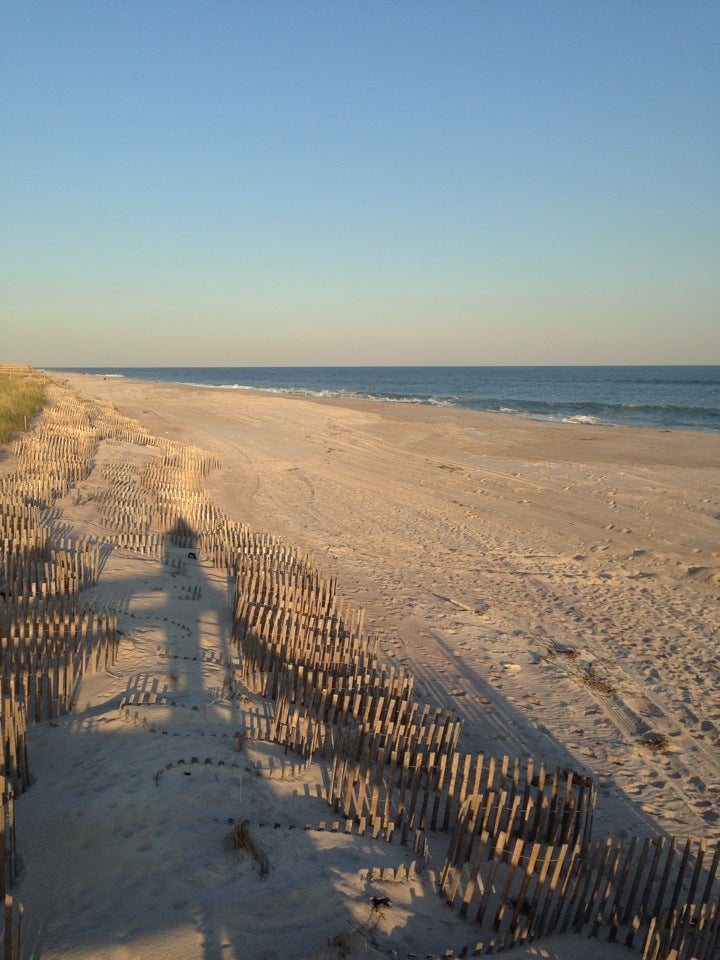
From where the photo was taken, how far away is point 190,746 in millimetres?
4441

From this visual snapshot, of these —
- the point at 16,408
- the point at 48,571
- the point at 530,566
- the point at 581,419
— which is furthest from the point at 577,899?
the point at 581,419

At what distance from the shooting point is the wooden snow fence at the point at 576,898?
3.32 m

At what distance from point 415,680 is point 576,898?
3170mm

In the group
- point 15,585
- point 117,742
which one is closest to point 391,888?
point 117,742

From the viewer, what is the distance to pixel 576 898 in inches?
140

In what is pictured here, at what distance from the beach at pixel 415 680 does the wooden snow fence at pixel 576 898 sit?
0.12 metres

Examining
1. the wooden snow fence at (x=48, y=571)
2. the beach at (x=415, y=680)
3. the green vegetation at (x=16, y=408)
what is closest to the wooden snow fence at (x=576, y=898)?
the beach at (x=415, y=680)

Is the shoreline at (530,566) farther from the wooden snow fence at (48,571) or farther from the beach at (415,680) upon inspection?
the wooden snow fence at (48,571)

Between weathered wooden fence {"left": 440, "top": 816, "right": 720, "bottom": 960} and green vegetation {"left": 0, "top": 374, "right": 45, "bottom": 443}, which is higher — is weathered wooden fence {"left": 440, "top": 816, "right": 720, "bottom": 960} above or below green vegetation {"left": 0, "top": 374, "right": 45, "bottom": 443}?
below

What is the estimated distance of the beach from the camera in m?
3.19

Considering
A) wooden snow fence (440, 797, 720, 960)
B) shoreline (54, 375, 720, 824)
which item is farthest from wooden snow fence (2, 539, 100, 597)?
wooden snow fence (440, 797, 720, 960)

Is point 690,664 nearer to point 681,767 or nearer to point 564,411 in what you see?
point 681,767

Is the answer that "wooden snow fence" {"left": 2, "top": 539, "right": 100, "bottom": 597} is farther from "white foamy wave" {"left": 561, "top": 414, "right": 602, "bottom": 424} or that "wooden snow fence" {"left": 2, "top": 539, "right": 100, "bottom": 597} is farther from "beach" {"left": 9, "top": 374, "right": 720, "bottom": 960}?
"white foamy wave" {"left": 561, "top": 414, "right": 602, "bottom": 424}

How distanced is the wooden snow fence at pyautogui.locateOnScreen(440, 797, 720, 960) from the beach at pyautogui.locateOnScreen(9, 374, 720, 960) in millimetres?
117
